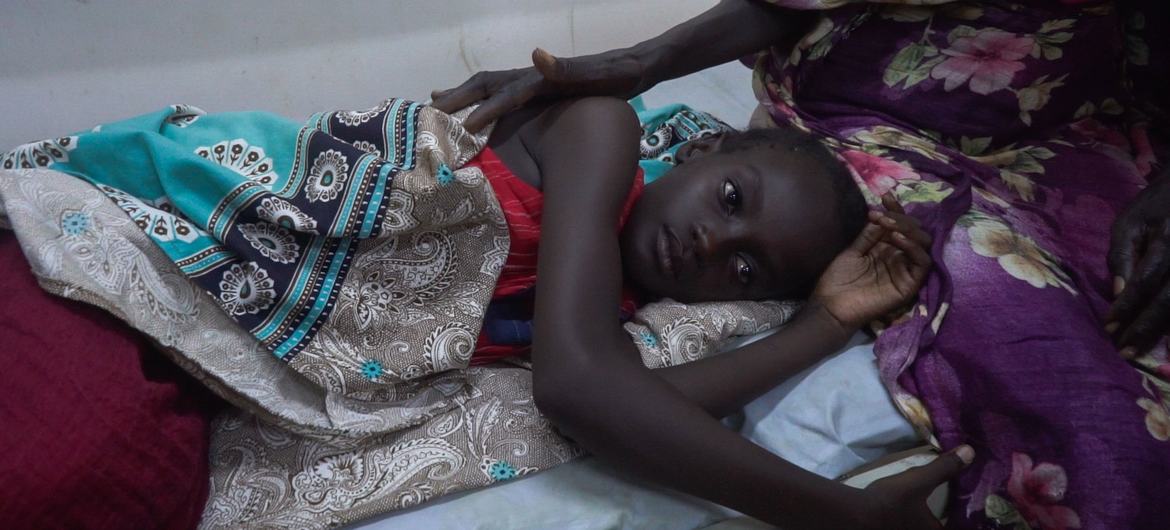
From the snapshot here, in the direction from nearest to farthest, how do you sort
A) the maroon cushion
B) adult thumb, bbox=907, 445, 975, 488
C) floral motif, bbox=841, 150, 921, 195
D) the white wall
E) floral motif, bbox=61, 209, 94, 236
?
the maroon cushion
floral motif, bbox=61, 209, 94, 236
adult thumb, bbox=907, 445, 975, 488
floral motif, bbox=841, 150, 921, 195
the white wall

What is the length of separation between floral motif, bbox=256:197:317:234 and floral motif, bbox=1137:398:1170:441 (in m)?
0.90

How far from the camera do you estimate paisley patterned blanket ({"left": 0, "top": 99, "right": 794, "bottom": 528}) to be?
0.81m

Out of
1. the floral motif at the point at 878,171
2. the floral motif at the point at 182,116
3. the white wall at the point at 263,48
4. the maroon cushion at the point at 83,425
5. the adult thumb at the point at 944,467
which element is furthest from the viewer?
the white wall at the point at 263,48

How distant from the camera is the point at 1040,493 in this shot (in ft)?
2.89

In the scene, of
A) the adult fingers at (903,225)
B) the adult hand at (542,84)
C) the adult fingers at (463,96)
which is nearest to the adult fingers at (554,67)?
the adult hand at (542,84)

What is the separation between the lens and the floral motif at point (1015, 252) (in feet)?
3.20

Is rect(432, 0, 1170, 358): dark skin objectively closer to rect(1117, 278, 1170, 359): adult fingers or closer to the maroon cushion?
rect(1117, 278, 1170, 359): adult fingers

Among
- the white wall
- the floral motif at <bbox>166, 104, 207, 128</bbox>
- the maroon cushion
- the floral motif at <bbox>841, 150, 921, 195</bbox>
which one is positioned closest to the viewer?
the maroon cushion

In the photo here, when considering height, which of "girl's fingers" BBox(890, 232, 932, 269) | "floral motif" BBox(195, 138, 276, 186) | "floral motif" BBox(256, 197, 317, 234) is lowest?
"girl's fingers" BBox(890, 232, 932, 269)

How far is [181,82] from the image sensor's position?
156cm

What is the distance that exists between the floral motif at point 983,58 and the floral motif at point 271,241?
0.95 m

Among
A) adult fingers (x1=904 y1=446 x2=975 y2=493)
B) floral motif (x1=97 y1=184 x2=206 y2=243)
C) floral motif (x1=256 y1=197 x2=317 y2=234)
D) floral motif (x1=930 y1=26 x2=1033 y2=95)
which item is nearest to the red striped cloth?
floral motif (x1=256 y1=197 x2=317 y2=234)

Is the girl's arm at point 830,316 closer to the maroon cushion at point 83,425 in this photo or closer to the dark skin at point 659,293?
the dark skin at point 659,293

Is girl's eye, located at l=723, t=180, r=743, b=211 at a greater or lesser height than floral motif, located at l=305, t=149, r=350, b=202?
lesser
